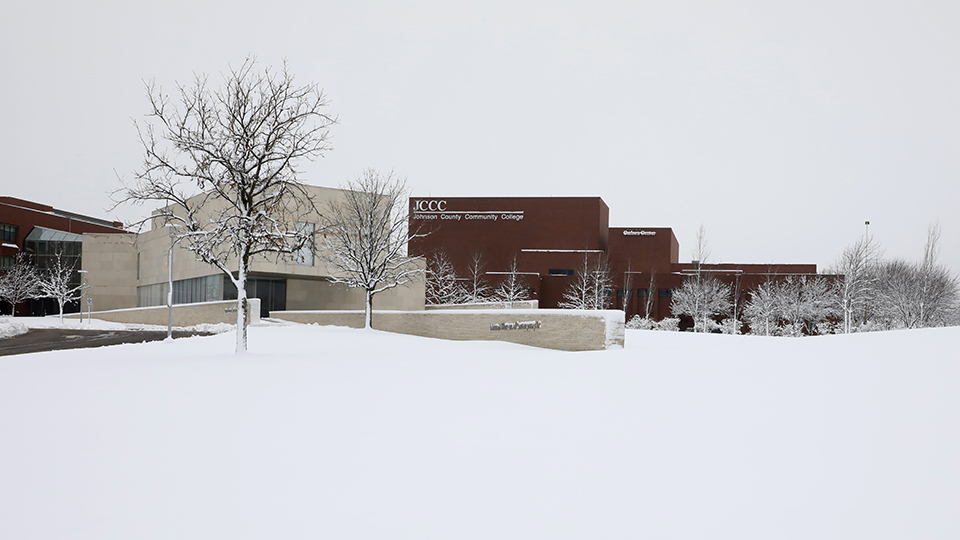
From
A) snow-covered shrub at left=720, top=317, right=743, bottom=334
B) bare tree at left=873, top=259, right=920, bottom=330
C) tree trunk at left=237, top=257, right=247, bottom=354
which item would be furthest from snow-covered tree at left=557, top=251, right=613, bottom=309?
tree trunk at left=237, top=257, right=247, bottom=354

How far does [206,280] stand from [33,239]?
126 ft

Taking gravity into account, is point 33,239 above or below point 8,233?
below

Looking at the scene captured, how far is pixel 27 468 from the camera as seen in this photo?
22.5 feet

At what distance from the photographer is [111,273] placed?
58.2 metres

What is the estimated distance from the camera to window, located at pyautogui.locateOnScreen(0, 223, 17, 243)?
215 feet

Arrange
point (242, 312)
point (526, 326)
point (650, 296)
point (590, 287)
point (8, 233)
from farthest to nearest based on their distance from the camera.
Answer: point (8, 233)
point (650, 296)
point (590, 287)
point (526, 326)
point (242, 312)

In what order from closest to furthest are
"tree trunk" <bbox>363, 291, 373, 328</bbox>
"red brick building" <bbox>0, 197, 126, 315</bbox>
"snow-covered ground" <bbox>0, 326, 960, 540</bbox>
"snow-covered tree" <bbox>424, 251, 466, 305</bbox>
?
"snow-covered ground" <bbox>0, 326, 960, 540</bbox>, "tree trunk" <bbox>363, 291, 373, 328</bbox>, "snow-covered tree" <bbox>424, 251, 466, 305</bbox>, "red brick building" <bbox>0, 197, 126, 315</bbox>

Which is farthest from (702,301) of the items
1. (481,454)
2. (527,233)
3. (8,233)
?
(8,233)

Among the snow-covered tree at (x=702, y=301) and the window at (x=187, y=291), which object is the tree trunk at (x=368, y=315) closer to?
the window at (x=187, y=291)

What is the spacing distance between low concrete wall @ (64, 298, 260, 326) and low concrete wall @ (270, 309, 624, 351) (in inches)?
365

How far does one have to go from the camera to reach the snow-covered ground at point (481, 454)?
5.61 metres

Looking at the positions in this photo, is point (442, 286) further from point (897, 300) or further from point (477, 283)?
point (897, 300)

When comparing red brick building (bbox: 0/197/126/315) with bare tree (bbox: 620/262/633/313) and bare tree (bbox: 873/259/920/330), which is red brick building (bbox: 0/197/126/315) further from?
bare tree (bbox: 873/259/920/330)

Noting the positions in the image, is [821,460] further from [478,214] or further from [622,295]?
[478,214]
